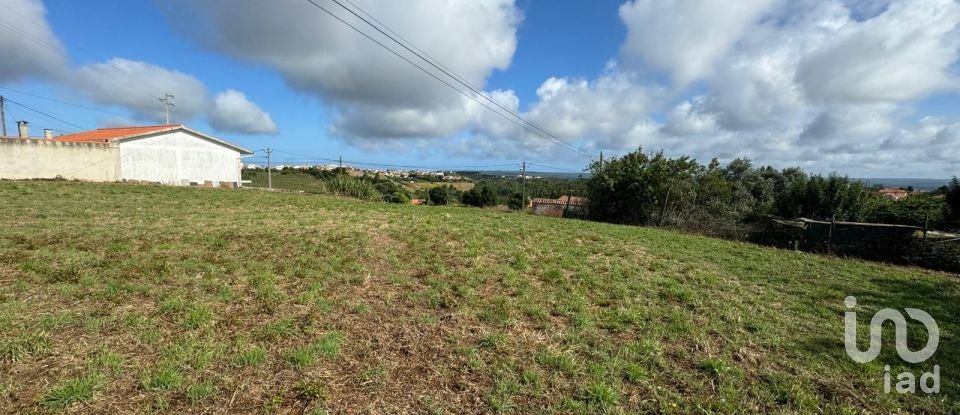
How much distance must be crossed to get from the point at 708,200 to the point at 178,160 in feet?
99.7

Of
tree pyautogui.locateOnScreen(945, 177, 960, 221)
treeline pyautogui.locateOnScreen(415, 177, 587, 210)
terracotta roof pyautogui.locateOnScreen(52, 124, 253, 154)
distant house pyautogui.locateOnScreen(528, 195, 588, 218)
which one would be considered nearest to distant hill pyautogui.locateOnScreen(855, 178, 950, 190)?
tree pyautogui.locateOnScreen(945, 177, 960, 221)

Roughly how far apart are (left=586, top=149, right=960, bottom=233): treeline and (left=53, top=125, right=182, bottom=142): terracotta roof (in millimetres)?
25908

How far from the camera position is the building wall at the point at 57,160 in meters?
17.8

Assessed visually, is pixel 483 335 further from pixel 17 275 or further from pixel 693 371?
pixel 17 275

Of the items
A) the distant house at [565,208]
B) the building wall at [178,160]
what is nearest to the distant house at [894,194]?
the distant house at [565,208]

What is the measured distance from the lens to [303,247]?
668 centimetres

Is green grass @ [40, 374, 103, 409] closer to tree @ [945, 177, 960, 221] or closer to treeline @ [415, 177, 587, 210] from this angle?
tree @ [945, 177, 960, 221]

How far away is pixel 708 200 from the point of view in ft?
59.4

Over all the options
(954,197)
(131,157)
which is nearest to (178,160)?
(131,157)

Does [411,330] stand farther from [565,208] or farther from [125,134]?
[125,134]

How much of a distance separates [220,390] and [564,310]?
11.0 ft

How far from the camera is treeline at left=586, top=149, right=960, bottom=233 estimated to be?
15375 millimetres

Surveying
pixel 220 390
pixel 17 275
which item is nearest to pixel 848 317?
pixel 220 390

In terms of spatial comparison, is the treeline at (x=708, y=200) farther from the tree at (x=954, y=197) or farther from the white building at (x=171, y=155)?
the white building at (x=171, y=155)
